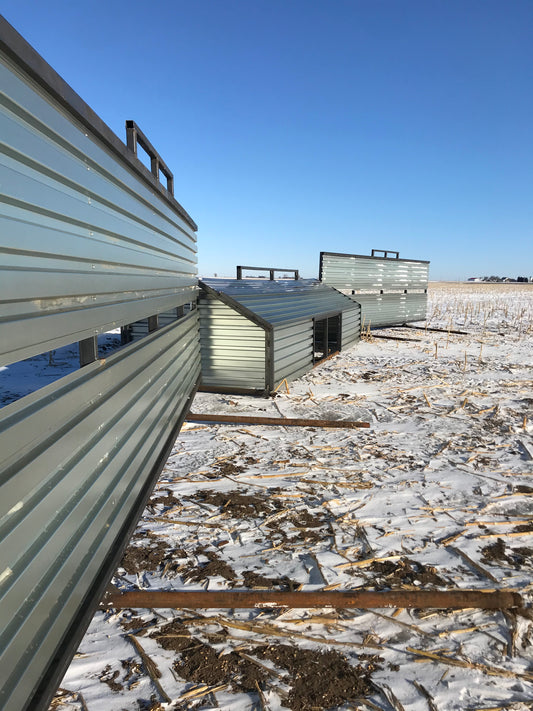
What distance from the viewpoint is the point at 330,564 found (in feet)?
12.7

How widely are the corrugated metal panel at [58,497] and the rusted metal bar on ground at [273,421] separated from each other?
3.31 meters

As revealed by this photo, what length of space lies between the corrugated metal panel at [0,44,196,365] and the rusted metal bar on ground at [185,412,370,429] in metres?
3.56

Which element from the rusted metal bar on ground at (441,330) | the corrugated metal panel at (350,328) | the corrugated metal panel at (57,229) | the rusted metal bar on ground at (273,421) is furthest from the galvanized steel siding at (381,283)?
the corrugated metal panel at (57,229)

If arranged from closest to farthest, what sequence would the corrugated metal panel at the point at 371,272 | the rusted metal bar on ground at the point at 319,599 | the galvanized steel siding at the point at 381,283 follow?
the rusted metal bar on ground at the point at 319,599 < the corrugated metal panel at the point at 371,272 < the galvanized steel siding at the point at 381,283

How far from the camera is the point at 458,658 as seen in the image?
2887 millimetres

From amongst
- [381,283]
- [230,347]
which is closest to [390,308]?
[381,283]

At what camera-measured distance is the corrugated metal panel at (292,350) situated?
31.9ft

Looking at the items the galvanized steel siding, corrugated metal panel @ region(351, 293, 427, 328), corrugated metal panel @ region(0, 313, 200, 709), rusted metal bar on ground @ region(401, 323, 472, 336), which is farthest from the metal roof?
rusted metal bar on ground @ region(401, 323, 472, 336)

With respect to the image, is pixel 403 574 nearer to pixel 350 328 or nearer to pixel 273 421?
pixel 273 421

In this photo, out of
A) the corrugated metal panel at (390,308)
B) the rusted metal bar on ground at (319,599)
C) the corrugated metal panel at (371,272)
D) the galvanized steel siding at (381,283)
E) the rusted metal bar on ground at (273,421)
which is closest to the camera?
the rusted metal bar on ground at (319,599)

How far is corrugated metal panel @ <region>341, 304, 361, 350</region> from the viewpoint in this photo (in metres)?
15.6

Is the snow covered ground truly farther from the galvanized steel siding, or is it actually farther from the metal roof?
the galvanized steel siding

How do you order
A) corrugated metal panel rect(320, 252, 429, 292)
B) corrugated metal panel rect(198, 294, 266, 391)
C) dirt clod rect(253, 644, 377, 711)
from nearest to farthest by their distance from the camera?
1. dirt clod rect(253, 644, 377, 711)
2. corrugated metal panel rect(198, 294, 266, 391)
3. corrugated metal panel rect(320, 252, 429, 292)

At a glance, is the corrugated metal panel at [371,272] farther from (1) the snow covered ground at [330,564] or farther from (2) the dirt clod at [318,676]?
(2) the dirt clod at [318,676]
